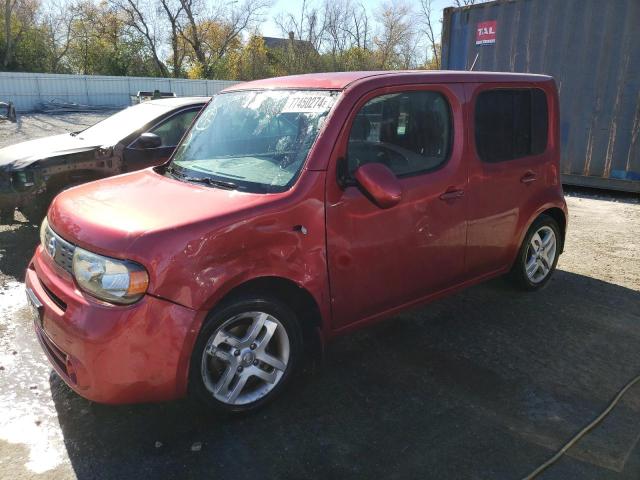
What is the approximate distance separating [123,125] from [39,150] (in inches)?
39.2

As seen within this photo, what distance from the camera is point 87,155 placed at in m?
5.80

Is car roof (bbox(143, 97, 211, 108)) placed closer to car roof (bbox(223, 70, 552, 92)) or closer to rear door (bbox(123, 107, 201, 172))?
rear door (bbox(123, 107, 201, 172))

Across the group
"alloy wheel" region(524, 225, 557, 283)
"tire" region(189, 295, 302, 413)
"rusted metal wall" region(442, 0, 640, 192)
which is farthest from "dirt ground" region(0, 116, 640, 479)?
"rusted metal wall" region(442, 0, 640, 192)

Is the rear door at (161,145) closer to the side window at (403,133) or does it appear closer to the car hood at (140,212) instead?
the car hood at (140,212)

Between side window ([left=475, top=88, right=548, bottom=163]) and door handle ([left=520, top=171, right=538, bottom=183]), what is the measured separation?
0.15 m

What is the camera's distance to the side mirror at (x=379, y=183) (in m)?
2.78

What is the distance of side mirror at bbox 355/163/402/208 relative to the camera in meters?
2.78

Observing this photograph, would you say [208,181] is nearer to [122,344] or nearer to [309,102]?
[309,102]

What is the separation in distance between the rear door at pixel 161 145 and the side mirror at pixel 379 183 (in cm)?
370

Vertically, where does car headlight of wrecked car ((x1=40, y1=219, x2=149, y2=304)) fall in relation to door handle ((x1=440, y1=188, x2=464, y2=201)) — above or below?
below

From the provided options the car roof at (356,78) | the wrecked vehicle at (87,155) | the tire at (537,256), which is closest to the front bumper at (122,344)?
the car roof at (356,78)

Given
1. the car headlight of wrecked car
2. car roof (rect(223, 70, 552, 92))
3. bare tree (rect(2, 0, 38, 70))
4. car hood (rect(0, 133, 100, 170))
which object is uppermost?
bare tree (rect(2, 0, 38, 70))

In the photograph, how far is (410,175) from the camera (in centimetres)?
326

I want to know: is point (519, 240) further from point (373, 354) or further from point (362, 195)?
point (362, 195)
